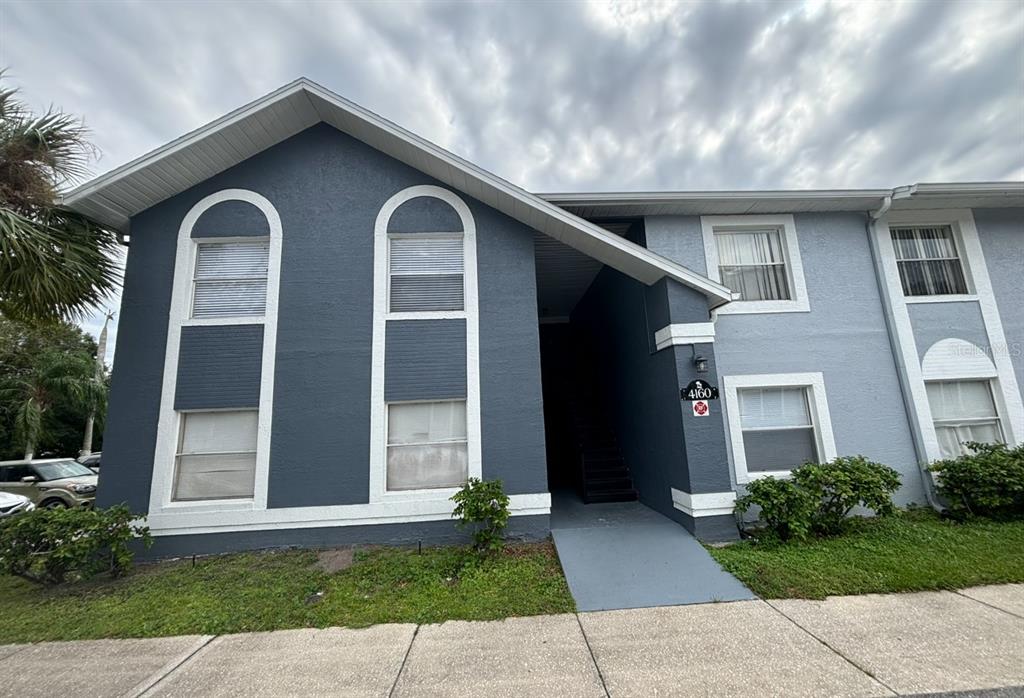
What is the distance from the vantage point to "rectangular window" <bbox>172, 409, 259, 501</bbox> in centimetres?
616

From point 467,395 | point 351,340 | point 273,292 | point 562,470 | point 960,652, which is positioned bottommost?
point 960,652

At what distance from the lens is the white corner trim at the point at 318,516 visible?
5930 millimetres

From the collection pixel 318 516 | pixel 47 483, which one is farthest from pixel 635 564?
pixel 47 483

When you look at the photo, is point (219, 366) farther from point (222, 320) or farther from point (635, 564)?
point (635, 564)

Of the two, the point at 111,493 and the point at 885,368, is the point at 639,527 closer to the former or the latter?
the point at 885,368

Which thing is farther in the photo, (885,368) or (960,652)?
(885,368)

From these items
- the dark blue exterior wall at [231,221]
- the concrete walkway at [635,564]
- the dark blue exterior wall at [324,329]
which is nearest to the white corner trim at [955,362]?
the concrete walkway at [635,564]

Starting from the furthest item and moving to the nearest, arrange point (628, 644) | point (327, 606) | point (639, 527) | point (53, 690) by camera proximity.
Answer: point (639, 527)
point (327, 606)
point (628, 644)
point (53, 690)

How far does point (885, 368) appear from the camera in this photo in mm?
7258

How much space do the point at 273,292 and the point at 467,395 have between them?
3.46m

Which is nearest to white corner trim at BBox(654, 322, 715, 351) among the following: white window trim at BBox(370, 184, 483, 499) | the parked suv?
white window trim at BBox(370, 184, 483, 499)

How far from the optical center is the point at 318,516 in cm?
604

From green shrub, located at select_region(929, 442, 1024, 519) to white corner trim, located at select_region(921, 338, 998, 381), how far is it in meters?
1.34

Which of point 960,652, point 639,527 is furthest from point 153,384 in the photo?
point 960,652
